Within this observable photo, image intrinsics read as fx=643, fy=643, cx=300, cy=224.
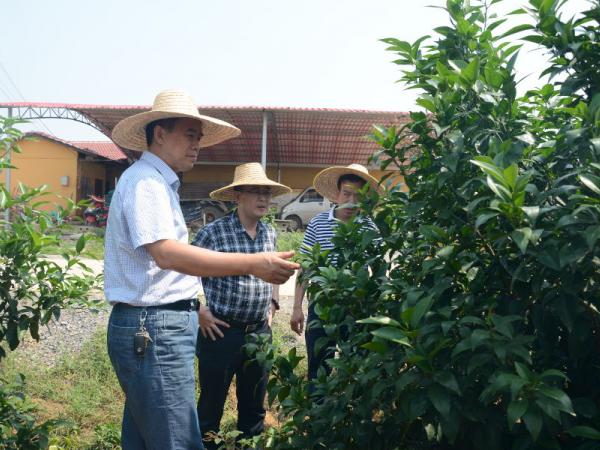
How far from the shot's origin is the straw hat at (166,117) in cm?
268

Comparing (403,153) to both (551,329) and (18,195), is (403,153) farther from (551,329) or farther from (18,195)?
(18,195)

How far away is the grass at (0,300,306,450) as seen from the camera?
439 cm

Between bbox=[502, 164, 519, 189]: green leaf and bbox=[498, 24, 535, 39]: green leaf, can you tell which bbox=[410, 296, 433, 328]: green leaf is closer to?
bbox=[502, 164, 519, 189]: green leaf

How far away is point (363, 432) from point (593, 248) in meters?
1.04

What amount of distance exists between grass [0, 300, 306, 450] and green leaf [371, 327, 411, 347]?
2.47 m

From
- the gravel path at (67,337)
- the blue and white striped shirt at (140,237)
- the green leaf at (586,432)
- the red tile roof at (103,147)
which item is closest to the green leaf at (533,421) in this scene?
the green leaf at (586,432)

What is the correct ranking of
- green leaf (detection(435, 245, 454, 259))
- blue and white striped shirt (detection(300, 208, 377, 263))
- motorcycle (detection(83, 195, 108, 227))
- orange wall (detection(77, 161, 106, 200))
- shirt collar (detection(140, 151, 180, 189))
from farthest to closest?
1. orange wall (detection(77, 161, 106, 200))
2. motorcycle (detection(83, 195, 108, 227))
3. blue and white striped shirt (detection(300, 208, 377, 263))
4. shirt collar (detection(140, 151, 180, 189))
5. green leaf (detection(435, 245, 454, 259))

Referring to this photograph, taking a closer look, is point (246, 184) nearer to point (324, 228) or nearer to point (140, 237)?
point (324, 228)

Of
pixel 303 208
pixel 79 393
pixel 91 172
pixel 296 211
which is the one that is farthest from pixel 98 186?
pixel 79 393

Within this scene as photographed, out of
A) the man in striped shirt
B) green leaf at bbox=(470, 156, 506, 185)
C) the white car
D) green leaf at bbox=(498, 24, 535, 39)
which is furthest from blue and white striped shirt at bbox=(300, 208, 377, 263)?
the white car

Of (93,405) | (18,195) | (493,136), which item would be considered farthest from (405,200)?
(93,405)

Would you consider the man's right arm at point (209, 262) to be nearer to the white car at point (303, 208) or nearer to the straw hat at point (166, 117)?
the straw hat at point (166, 117)

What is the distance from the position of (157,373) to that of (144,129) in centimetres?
120

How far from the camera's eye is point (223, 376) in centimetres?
378
